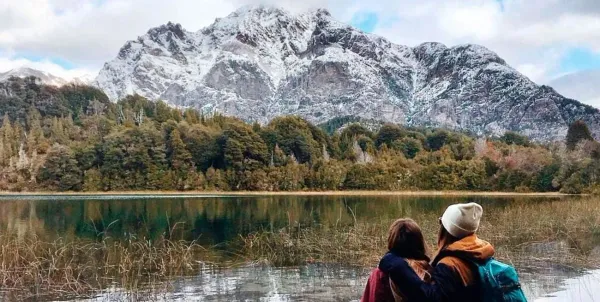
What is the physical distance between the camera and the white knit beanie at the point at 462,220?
442cm

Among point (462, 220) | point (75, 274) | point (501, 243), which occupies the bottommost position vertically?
point (75, 274)

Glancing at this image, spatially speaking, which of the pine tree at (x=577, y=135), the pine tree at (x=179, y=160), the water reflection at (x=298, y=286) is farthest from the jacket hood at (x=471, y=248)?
the pine tree at (x=577, y=135)

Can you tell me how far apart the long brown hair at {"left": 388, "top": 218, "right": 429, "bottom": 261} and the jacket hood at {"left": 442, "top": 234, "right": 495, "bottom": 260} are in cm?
25

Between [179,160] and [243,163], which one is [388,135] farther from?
[179,160]

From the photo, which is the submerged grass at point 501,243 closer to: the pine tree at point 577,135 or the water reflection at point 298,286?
the water reflection at point 298,286

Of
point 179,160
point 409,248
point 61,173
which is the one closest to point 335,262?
point 409,248

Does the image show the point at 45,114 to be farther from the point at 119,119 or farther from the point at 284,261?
the point at 284,261

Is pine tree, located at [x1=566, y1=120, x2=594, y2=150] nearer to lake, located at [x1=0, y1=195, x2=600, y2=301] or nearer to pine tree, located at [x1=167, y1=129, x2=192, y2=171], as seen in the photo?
pine tree, located at [x1=167, y1=129, x2=192, y2=171]

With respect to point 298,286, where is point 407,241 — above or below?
above

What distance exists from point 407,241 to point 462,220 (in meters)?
0.43

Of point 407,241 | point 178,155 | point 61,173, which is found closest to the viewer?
point 407,241

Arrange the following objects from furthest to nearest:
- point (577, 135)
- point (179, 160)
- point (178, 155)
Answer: point (577, 135) → point (178, 155) → point (179, 160)

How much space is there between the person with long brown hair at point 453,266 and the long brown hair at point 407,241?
0.33ft

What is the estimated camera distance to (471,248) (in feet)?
14.1
